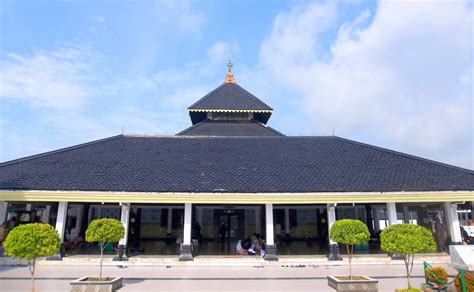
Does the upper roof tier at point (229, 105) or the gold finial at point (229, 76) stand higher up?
the gold finial at point (229, 76)

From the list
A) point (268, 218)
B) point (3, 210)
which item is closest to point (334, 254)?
point (268, 218)

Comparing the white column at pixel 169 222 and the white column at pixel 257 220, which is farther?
the white column at pixel 169 222

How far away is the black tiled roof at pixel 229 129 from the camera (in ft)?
77.7

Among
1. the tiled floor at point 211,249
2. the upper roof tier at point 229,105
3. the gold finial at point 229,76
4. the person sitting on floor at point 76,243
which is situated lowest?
the tiled floor at point 211,249

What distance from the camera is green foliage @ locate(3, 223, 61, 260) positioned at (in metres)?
7.84

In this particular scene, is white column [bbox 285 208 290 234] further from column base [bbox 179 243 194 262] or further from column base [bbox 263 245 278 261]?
column base [bbox 179 243 194 262]

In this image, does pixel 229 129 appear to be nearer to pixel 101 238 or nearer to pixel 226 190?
pixel 226 190

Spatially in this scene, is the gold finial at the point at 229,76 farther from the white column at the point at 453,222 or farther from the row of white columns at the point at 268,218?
the white column at the point at 453,222

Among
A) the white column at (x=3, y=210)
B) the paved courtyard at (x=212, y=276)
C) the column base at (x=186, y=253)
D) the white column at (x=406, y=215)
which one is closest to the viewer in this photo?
the paved courtyard at (x=212, y=276)

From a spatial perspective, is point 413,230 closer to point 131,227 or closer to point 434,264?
point 434,264

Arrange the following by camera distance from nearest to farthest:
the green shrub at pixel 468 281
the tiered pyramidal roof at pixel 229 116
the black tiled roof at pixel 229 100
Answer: the green shrub at pixel 468 281
the tiered pyramidal roof at pixel 229 116
the black tiled roof at pixel 229 100

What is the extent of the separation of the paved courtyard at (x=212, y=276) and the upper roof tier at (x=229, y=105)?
1415cm

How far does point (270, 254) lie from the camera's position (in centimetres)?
1338

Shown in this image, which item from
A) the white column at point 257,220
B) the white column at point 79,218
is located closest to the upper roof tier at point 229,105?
the white column at point 257,220
